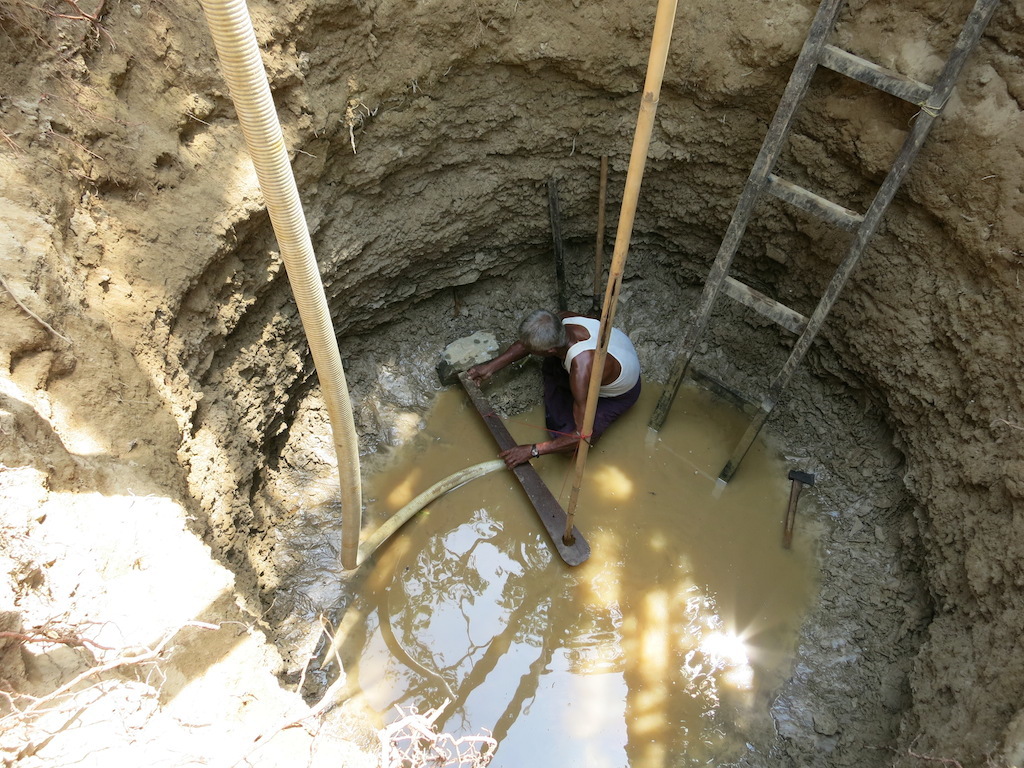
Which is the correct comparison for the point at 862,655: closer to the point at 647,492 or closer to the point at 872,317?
the point at 647,492

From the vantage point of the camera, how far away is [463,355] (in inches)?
160

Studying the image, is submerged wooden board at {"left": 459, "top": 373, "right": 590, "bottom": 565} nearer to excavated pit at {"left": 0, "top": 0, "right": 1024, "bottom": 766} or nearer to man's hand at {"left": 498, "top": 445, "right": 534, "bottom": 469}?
man's hand at {"left": 498, "top": 445, "right": 534, "bottom": 469}

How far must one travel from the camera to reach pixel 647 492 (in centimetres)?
375

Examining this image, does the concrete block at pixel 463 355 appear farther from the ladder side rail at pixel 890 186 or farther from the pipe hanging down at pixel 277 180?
the ladder side rail at pixel 890 186

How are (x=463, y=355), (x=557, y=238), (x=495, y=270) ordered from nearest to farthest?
1. (x=463, y=355)
2. (x=557, y=238)
3. (x=495, y=270)

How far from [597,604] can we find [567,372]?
1389 mm

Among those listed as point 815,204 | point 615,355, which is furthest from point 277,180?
point 815,204

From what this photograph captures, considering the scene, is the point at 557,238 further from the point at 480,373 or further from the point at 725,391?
the point at 725,391

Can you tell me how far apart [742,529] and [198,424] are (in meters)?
2.89

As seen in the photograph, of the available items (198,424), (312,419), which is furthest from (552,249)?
(198,424)

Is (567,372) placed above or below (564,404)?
above

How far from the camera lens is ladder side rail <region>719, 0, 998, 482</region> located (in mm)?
2404

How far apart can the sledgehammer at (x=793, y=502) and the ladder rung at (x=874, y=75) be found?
198 centimetres

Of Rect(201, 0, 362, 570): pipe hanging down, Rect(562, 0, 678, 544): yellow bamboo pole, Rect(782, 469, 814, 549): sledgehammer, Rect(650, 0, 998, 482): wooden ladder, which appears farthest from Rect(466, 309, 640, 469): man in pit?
Rect(201, 0, 362, 570): pipe hanging down
